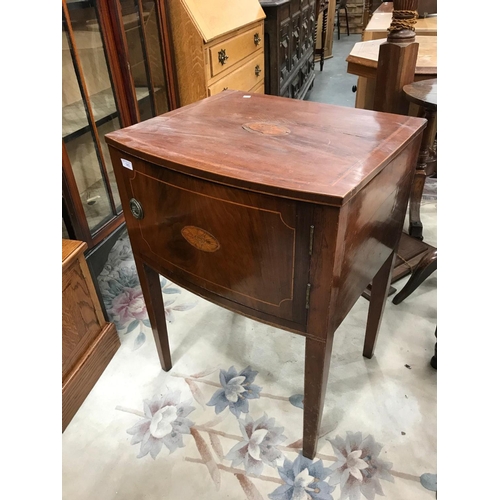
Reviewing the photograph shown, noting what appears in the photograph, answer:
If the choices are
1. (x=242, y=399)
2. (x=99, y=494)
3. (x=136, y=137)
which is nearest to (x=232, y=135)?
(x=136, y=137)

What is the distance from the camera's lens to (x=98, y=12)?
1.31 m

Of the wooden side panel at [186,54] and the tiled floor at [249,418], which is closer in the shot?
the tiled floor at [249,418]

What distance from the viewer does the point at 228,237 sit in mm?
694

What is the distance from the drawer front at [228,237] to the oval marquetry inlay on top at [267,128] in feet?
0.70

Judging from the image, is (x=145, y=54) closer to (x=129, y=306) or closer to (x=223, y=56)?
(x=223, y=56)

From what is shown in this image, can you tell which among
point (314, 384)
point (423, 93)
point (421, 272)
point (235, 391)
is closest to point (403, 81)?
point (423, 93)

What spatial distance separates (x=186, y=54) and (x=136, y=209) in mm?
1086

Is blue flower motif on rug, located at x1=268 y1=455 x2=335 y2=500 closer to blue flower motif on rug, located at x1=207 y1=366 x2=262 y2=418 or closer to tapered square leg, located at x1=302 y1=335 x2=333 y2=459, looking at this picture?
tapered square leg, located at x1=302 y1=335 x2=333 y2=459

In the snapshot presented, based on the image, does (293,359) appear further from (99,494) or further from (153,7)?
(153,7)

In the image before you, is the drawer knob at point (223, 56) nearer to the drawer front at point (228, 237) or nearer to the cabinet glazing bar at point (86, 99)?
the cabinet glazing bar at point (86, 99)

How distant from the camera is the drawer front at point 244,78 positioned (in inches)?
69.6

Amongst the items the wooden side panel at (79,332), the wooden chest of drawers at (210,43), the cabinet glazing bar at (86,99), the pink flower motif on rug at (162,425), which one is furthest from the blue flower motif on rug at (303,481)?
the wooden chest of drawers at (210,43)

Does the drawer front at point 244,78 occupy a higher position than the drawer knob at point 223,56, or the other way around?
the drawer knob at point 223,56

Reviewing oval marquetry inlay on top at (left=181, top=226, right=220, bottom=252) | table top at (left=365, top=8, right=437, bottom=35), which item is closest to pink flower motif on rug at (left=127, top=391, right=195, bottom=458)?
oval marquetry inlay on top at (left=181, top=226, right=220, bottom=252)
